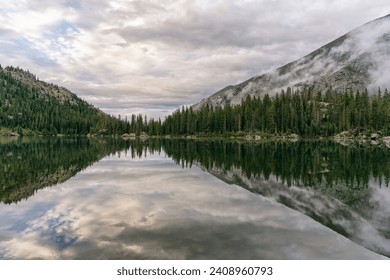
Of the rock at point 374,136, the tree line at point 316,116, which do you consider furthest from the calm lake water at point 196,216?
the tree line at point 316,116

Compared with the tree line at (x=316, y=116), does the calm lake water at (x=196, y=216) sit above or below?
below

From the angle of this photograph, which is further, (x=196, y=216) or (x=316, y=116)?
(x=316, y=116)

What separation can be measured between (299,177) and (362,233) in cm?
1867

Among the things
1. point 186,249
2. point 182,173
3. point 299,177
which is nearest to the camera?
point 186,249

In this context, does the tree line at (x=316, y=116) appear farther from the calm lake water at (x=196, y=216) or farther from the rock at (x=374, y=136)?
the calm lake water at (x=196, y=216)

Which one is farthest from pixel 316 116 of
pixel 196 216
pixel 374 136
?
pixel 196 216

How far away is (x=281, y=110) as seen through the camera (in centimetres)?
19038

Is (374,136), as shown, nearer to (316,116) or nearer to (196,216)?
(316,116)

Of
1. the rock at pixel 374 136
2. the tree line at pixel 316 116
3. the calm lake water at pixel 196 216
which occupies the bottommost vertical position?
the calm lake water at pixel 196 216

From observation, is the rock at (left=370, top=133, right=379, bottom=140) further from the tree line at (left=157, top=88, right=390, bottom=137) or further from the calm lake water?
the calm lake water

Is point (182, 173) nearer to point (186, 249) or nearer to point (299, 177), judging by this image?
point (299, 177)

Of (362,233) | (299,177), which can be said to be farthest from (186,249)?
(299,177)

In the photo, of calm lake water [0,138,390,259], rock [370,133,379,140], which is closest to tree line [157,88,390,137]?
rock [370,133,379,140]

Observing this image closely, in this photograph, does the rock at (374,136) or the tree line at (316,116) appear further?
the tree line at (316,116)
